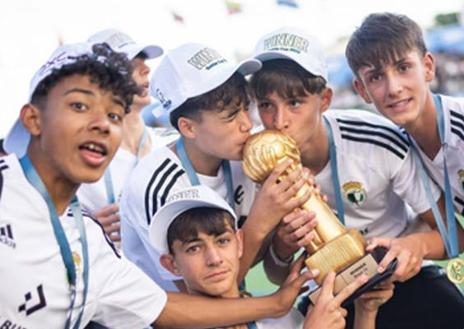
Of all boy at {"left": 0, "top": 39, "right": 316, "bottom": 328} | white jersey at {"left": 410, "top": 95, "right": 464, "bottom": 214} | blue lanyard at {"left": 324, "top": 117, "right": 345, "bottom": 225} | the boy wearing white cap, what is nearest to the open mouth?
boy at {"left": 0, "top": 39, "right": 316, "bottom": 328}

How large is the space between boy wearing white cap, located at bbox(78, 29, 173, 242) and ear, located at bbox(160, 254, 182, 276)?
72 cm

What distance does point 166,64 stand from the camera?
3.16 meters

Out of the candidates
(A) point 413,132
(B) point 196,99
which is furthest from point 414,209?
(B) point 196,99

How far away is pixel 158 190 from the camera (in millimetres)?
3004

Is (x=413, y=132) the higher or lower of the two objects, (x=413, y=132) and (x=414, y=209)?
the higher

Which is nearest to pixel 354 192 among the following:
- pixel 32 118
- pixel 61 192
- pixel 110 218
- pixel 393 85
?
pixel 393 85

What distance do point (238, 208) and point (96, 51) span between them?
3.20 feet

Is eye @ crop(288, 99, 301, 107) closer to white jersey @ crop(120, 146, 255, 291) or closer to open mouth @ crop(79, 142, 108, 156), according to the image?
white jersey @ crop(120, 146, 255, 291)

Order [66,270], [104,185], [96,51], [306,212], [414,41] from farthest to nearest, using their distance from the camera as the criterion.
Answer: [104,185]
[414,41]
[306,212]
[96,51]
[66,270]

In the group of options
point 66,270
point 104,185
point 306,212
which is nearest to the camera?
point 66,270

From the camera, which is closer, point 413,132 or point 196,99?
point 196,99

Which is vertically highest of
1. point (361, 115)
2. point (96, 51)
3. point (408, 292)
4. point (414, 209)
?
point (96, 51)

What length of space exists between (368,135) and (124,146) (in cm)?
136

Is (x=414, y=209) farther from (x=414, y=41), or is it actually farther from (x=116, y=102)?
(x=116, y=102)
